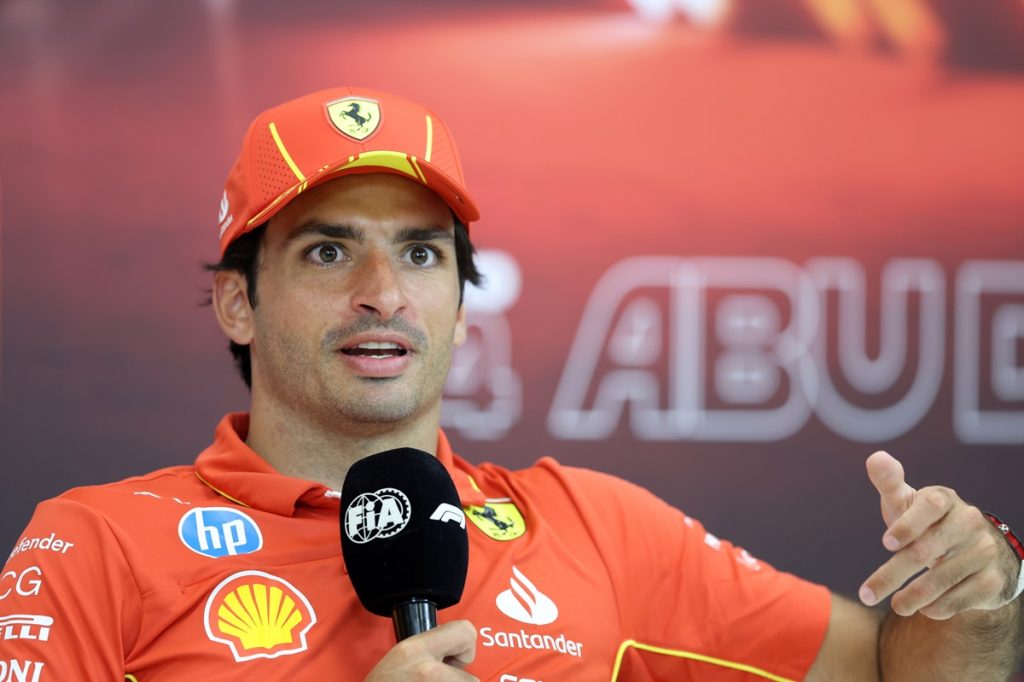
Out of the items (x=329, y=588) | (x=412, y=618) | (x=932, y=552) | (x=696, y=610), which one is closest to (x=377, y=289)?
(x=329, y=588)

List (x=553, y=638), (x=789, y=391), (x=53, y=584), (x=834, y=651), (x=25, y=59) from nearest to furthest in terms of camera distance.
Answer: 1. (x=53, y=584)
2. (x=553, y=638)
3. (x=834, y=651)
4. (x=25, y=59)
5. (x=789, y=391)

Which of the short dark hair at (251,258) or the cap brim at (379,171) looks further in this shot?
the short dark hair at (251,258)

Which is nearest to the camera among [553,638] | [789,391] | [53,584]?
[53,584]

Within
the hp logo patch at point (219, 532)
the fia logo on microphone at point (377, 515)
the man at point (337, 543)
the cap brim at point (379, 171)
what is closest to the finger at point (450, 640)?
the fia logo on microphone at point (377, 515)

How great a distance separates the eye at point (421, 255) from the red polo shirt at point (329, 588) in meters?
0.28

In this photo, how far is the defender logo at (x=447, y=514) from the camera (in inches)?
54.0

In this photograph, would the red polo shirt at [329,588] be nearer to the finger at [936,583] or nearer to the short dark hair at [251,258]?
the short dark hair at [251,258]

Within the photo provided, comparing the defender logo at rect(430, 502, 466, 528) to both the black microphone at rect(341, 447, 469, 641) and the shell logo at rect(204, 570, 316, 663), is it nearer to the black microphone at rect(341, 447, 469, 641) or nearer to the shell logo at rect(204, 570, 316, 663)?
the black microphone at rect(341, 447, 469, 641)

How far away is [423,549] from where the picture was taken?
52.2 inches

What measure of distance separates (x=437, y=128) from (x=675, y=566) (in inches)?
27.6

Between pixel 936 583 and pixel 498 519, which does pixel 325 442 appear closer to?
pixel 498 519

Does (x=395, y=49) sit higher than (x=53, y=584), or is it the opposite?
(x=395, y=49)

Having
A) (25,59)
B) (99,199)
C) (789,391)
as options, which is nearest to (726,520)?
(789,391)

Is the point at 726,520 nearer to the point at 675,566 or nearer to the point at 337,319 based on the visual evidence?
the point at 675,566
